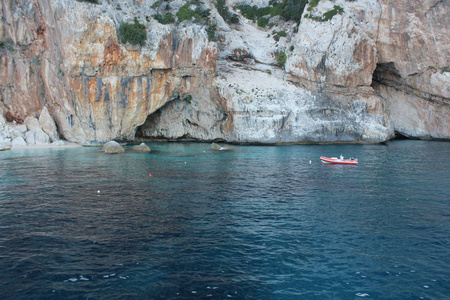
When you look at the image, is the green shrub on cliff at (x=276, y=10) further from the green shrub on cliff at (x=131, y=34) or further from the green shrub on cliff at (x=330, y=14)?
the green shrub on cliff at (x=131, y=34)

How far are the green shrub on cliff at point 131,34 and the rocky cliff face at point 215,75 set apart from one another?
1.05 metres

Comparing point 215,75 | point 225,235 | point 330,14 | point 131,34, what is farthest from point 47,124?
point 330,14

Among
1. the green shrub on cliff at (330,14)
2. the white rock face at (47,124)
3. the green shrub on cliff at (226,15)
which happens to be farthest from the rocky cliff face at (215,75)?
the green shrub on cliff at (226,15)

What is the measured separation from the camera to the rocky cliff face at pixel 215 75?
158ft

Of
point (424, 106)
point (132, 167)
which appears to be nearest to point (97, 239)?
point (132, 167)

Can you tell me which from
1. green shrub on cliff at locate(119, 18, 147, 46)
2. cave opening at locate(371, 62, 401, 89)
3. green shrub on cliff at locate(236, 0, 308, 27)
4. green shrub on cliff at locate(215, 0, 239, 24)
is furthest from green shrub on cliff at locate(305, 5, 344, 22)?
green shrub on cliff at locate(119, 18, 147, 46)

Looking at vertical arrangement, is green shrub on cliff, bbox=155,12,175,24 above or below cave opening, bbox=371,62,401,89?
above

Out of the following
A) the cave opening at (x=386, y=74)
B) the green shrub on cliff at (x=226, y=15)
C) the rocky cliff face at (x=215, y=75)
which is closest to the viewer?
the rocky cliff face at (x=215, y=75)

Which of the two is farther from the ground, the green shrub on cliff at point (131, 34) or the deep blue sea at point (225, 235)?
the green shrub on cliff at point (131, 34)

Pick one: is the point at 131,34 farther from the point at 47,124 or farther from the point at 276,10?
the point at 276,10

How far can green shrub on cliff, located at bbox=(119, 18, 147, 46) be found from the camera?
4703cm

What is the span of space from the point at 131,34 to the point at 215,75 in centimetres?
1478

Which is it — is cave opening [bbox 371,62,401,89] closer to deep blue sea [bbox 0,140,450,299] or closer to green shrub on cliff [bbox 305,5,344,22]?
green shrub on cliff [bbox 305,5,344,22]

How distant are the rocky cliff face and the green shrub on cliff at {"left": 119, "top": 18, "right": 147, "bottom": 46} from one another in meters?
1.05
